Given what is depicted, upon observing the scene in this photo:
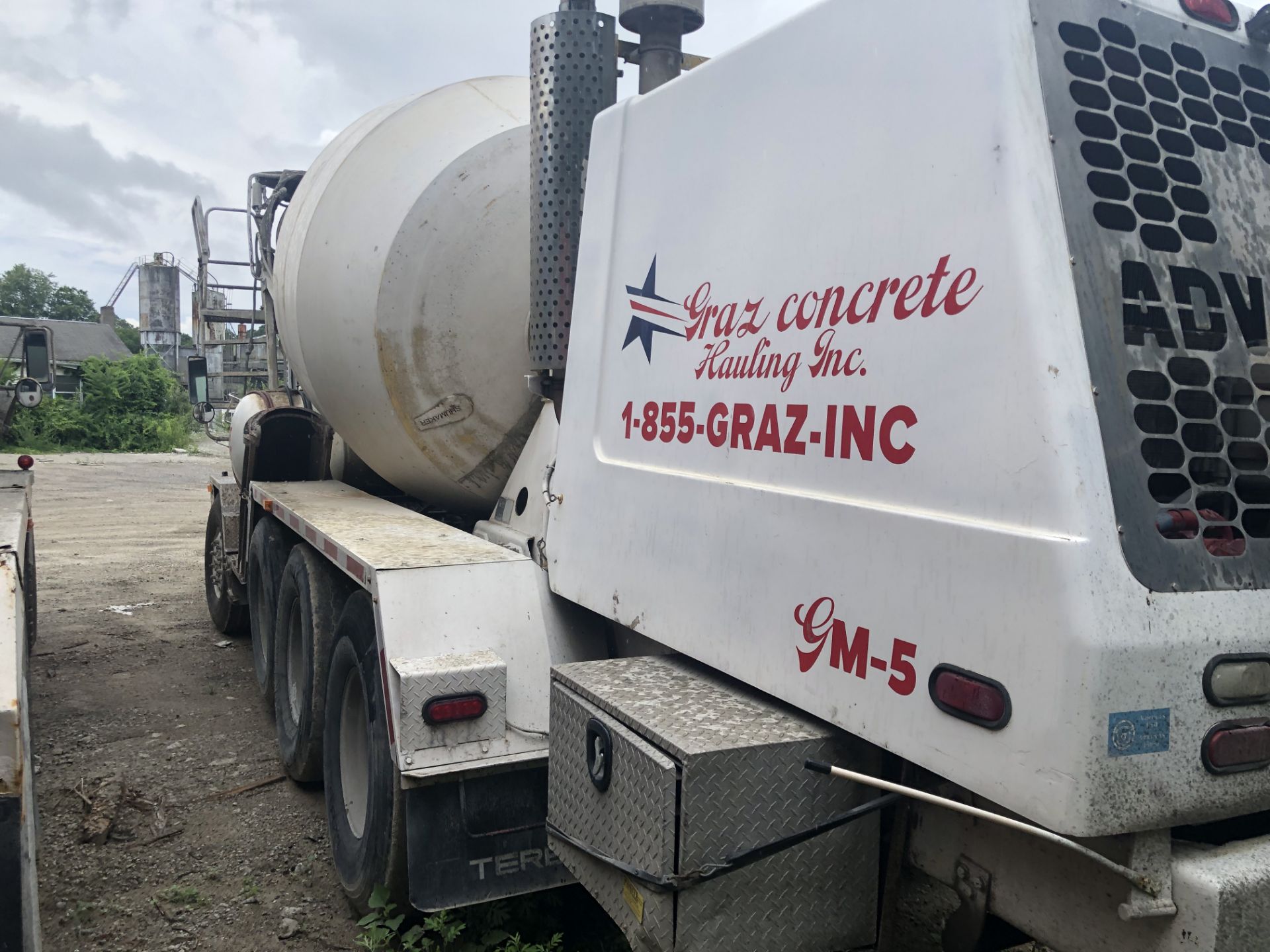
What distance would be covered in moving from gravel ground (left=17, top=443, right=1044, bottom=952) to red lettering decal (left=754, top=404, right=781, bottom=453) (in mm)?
956

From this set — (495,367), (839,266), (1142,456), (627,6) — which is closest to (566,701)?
(839,266)

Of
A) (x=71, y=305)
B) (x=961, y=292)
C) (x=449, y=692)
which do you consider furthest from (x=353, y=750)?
(x=71, y=305)

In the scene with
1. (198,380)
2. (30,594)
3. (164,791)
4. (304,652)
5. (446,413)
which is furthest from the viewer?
(198,380)

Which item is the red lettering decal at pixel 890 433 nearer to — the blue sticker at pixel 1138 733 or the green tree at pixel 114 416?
the blue sticker at pixel 1138 733

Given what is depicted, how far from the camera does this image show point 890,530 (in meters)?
1.83

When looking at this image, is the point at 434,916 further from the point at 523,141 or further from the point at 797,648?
the point at 523,141

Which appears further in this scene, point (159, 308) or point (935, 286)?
point (159, 308)

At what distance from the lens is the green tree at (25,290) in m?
71.9

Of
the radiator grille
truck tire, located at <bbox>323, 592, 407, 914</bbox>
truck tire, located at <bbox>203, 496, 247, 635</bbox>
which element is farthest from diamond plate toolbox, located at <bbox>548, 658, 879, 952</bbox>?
truck tire, located at <bbox>203, 496, 247, 635</bbox>

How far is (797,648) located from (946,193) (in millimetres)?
939

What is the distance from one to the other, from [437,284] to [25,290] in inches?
3315

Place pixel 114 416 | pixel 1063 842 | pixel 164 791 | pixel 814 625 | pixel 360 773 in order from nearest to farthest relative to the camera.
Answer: pixel 1063 842, pixel 814 625, pixel 360 773, pixel 164 791, pixel 114 416

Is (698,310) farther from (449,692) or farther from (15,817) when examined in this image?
(15,817)

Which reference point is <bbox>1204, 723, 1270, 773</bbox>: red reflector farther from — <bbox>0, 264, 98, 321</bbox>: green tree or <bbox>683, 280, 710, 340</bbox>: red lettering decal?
<bbox>0, 264, 98, 321</bbox>: green tree
